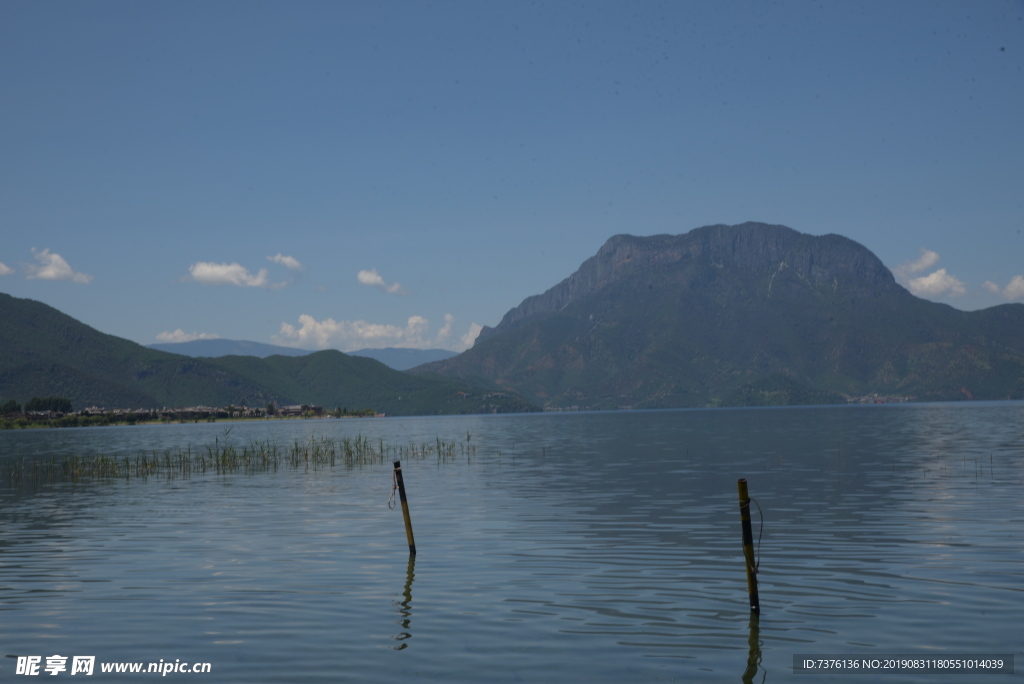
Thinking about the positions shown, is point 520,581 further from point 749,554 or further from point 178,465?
point 178,465

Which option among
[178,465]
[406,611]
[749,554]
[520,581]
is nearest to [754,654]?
[749,554]

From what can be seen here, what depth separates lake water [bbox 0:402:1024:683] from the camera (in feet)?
59.1

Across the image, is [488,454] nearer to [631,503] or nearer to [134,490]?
[134,490]

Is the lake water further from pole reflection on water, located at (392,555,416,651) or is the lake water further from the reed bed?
the reed bed

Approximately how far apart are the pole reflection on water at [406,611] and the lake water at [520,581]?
0.14 m

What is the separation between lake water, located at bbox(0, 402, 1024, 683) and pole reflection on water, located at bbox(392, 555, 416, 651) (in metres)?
0.14

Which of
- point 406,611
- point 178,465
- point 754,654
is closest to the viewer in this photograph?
point 754,654

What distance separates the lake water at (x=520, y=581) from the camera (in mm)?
18000

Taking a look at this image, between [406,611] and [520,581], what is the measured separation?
455 cm

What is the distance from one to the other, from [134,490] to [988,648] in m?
53.6

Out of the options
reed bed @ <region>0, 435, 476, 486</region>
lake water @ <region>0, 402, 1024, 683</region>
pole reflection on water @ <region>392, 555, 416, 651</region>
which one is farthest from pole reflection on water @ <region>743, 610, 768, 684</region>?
reed bed @ <region>0, 435, 476, 486</region>

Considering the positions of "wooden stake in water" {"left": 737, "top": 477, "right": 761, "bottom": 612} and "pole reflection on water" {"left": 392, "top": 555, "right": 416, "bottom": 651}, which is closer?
"pole reflection on water" {"left": 392, "top": 555, "right": 416, "bottom": 651}

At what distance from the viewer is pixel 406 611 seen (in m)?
22.1

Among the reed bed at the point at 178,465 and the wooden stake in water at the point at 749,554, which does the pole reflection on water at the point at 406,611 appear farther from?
the reed bed at the point at 178,465
